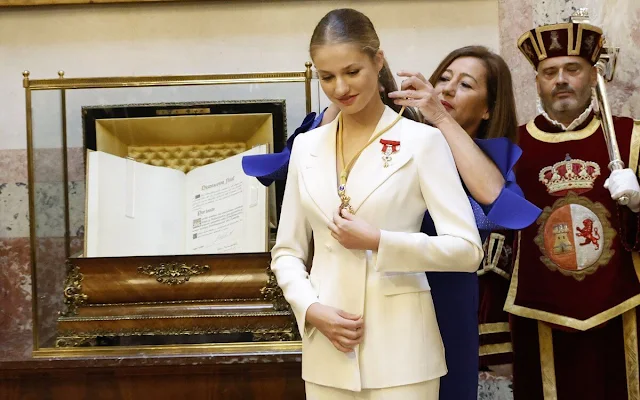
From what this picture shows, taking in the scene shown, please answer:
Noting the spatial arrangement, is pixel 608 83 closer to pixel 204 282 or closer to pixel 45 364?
pixel 204 282

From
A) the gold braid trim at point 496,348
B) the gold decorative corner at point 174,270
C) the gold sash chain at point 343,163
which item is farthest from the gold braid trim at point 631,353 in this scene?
the gold decorative corner at point 174,270

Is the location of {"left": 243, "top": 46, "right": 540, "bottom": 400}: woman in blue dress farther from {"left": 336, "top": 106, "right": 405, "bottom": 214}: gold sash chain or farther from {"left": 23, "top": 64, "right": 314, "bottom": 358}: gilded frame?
{"left": 23, "top": 64, "right": 314, "bottom": 358}: gilded frame

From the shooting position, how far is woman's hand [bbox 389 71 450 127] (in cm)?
206

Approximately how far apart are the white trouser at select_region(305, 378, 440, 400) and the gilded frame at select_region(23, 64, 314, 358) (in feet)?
4.38

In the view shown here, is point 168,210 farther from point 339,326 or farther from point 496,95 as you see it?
point 339,326

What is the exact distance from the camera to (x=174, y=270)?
3.22m

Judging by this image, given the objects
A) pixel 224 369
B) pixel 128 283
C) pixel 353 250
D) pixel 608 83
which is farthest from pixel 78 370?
pixel 608 83

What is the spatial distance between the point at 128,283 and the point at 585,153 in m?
2.00

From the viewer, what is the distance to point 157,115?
3314mm

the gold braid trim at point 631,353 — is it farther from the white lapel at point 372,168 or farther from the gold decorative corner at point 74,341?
the gold decorative corner at point 74,341

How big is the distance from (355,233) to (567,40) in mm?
1709

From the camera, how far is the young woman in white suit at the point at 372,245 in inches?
69.9

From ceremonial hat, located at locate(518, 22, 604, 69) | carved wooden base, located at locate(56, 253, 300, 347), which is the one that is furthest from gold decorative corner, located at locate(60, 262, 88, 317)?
ceremonial hat, located at locate(518, 22, 604, 69)

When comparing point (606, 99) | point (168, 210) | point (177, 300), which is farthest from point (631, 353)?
point (168, 210)
